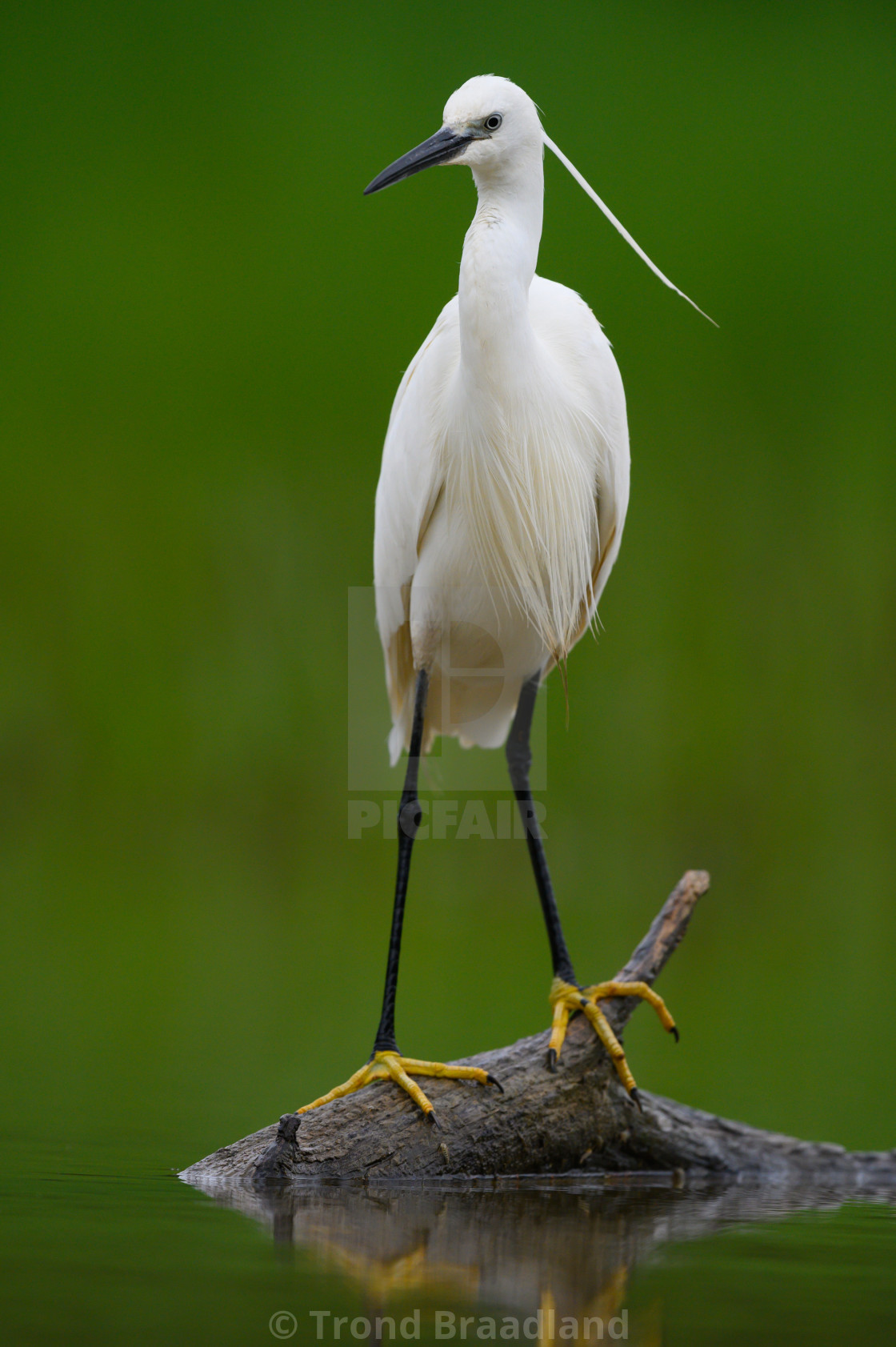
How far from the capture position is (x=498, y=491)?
234 cm

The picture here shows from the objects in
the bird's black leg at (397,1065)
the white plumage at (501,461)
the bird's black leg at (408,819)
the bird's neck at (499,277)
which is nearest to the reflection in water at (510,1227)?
the bird's black leg at (397,1065)

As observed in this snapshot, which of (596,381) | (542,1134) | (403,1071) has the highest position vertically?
(596,381)

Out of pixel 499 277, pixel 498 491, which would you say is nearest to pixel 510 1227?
pixel 498 491

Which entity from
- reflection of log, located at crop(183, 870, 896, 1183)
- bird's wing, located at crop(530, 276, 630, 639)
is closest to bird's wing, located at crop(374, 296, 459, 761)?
bird's wing, located at crop(530, 276, 630, 639)

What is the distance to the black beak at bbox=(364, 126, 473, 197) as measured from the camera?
2057 millimetres

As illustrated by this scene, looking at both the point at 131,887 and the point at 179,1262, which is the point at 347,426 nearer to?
the point at 131,887

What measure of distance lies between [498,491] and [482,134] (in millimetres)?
561

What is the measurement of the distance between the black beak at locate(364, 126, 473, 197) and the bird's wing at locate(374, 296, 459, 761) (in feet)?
1.12

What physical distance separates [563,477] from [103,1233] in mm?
1389

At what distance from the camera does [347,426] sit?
6.84 metres

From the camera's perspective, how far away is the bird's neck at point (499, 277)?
6.93 feet

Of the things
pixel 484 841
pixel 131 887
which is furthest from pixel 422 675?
pixel 484 841

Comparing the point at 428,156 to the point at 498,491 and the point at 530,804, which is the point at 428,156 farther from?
the point at 530,804

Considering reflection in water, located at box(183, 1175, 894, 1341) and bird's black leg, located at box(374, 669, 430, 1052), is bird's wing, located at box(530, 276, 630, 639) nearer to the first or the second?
bird's black leg, located at box(374, 669, 430, 1052)
